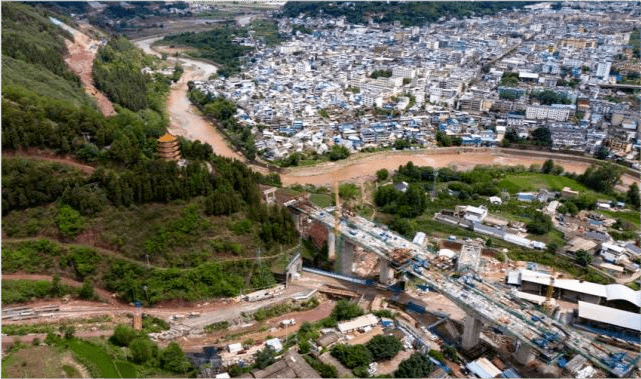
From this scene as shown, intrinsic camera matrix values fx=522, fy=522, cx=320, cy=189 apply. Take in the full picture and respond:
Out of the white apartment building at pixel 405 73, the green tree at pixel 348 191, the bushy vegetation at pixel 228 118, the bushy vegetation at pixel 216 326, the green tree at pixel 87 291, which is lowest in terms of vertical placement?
the bushy vegetation at pixel 216 326

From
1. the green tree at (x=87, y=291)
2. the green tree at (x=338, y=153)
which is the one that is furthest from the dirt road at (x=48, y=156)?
the green tree at (x=338, y=153)

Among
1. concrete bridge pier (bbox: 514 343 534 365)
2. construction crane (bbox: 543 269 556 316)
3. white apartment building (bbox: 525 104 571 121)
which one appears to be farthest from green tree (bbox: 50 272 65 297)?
white apartment building (bbox: 525 104 571 121)

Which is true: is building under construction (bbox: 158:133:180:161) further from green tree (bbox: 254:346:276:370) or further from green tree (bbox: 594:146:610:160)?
green tree (bbox: 594:146:610:160)

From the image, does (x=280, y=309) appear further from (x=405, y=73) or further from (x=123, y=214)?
(x=405, y=73)

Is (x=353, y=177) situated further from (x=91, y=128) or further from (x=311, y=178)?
(x=91, y=128)

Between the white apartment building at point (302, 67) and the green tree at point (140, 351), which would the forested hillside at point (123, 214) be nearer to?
the green tree at point (140, 351)
